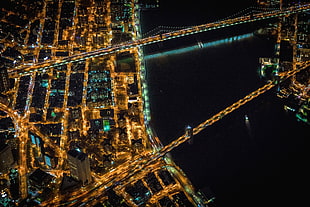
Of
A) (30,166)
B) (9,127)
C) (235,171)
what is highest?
(9,127)

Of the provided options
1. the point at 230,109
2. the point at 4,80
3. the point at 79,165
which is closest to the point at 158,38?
the point at 230,109

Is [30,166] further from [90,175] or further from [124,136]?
[124,136]

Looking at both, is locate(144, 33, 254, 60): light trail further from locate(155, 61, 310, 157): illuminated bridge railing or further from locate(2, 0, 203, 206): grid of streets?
locate(155, 61, 310, 157): illuminated bridge railing

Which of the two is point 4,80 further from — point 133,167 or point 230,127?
point 230,127

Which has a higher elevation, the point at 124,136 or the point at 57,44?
the point at 57,44

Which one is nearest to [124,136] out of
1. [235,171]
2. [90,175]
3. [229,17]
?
[90,175]

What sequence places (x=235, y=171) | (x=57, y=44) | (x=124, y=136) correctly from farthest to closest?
(x=57, y=44) < (x=124, y=136) < (x=235, y=171)
